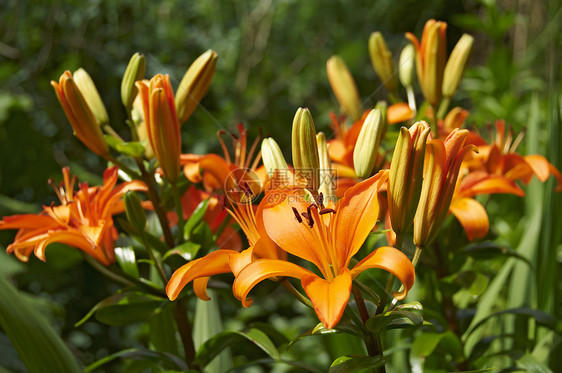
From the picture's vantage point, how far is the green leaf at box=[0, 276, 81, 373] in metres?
0.57

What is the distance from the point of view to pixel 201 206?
615 mm

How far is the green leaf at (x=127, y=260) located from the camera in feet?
2.01

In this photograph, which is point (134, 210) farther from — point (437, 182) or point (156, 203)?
point (437, 182)

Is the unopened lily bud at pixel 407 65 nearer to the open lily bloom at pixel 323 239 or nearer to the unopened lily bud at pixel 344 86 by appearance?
the unopened lily bud at pixel 344 86

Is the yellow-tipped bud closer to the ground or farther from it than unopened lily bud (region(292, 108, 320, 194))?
farther from it

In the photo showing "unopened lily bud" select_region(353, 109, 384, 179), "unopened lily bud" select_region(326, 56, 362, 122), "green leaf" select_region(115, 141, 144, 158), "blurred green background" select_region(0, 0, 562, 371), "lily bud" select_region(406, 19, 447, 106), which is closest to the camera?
"unopened lily bud" select_region(353, 109, 384, 179)

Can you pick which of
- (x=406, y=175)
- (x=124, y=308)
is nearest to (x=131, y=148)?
(x=124, y=308)

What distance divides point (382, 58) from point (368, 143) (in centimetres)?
35

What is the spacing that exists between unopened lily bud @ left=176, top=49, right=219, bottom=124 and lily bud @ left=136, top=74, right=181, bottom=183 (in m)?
0.07

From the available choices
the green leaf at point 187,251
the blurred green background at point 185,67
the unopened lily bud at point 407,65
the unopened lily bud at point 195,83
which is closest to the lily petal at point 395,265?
the green leaf at point 187,251

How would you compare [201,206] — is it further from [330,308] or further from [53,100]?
[53,100]

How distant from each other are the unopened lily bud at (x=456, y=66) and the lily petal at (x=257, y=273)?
1.41 feet

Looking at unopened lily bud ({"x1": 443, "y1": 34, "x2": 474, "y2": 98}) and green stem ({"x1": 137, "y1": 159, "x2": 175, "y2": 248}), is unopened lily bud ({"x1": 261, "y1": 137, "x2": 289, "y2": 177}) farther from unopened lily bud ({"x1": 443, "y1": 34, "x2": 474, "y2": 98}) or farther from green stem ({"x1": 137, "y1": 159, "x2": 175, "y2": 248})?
unopened lily bud ({"x1": 443, "y1": 34, "x2": 474, "y2": 98})

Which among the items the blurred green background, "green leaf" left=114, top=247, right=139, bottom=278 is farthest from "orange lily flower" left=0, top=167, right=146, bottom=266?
the blurred green background
